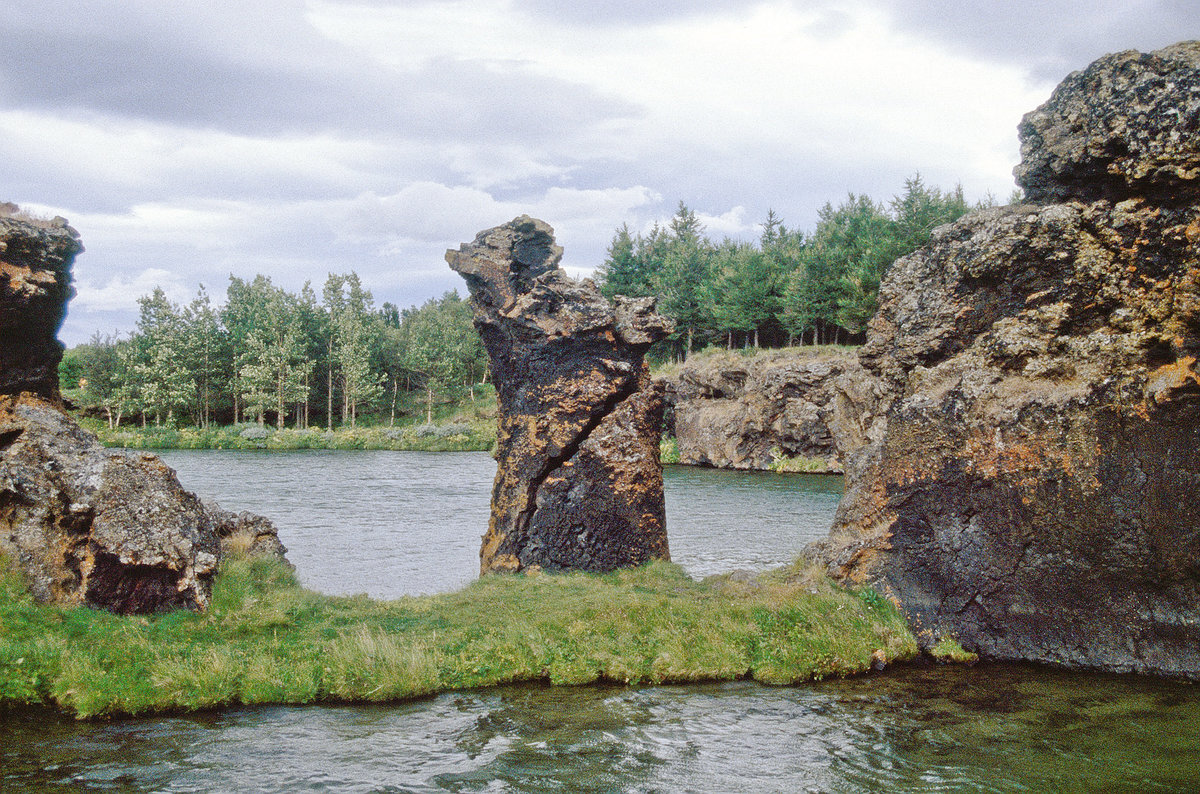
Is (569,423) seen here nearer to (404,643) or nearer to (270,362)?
(404,643)

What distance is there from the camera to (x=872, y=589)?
13.0 meters

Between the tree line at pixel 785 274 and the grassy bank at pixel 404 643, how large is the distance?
5299cm

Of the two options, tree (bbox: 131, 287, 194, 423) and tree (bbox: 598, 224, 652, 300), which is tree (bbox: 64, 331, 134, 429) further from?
tree (bbox: 598, 224, 652, 300)

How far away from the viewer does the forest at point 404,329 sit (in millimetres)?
71188

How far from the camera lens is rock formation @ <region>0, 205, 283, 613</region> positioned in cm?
1240

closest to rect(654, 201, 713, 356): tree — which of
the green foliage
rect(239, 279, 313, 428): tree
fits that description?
the green foliage

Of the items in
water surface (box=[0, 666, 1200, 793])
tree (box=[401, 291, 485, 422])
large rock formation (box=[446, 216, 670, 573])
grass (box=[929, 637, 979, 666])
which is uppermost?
tree (box=[401, 291, 485, 422])

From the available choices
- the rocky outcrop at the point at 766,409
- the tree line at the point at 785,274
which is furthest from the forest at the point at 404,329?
the rocky outcrop at the point at 766,409

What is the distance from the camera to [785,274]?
75812 mm

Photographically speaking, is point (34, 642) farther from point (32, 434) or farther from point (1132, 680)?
point (1132, 680)

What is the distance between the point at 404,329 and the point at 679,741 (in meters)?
110

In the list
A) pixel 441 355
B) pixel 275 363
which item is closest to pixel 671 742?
pixel 275 363

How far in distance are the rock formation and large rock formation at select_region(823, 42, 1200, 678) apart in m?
11.2

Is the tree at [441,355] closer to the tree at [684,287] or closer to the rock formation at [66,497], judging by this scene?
the tree at [684,287]
